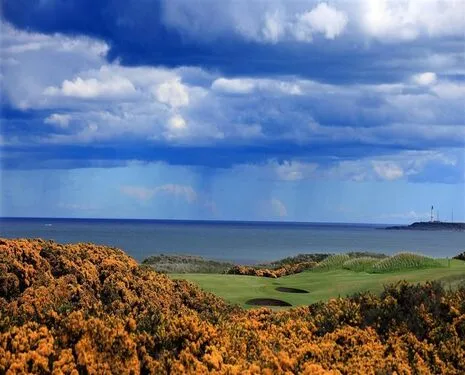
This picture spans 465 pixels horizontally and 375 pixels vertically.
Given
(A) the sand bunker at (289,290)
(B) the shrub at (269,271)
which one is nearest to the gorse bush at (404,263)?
(B) the shrub at (269,271)

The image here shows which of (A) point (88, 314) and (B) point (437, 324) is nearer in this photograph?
(A) point (88, 314)

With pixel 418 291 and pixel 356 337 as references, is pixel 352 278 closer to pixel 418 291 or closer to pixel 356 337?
pixel 418 291

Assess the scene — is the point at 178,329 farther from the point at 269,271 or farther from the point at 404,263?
the point at 269,271

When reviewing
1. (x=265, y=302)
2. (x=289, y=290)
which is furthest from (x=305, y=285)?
(x=265, y=302)

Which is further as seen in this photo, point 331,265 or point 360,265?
point 331,265

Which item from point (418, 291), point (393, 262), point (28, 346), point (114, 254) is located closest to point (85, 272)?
point (114, 254)

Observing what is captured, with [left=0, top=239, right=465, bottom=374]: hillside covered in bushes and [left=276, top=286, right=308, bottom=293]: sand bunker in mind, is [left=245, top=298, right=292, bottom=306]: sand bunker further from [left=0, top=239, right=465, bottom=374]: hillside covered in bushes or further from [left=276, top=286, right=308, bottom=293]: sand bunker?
[left=0, top=239, right=465, bottom=374]: hillside covered in bushes

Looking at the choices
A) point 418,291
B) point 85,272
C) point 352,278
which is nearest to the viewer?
point 418,291
